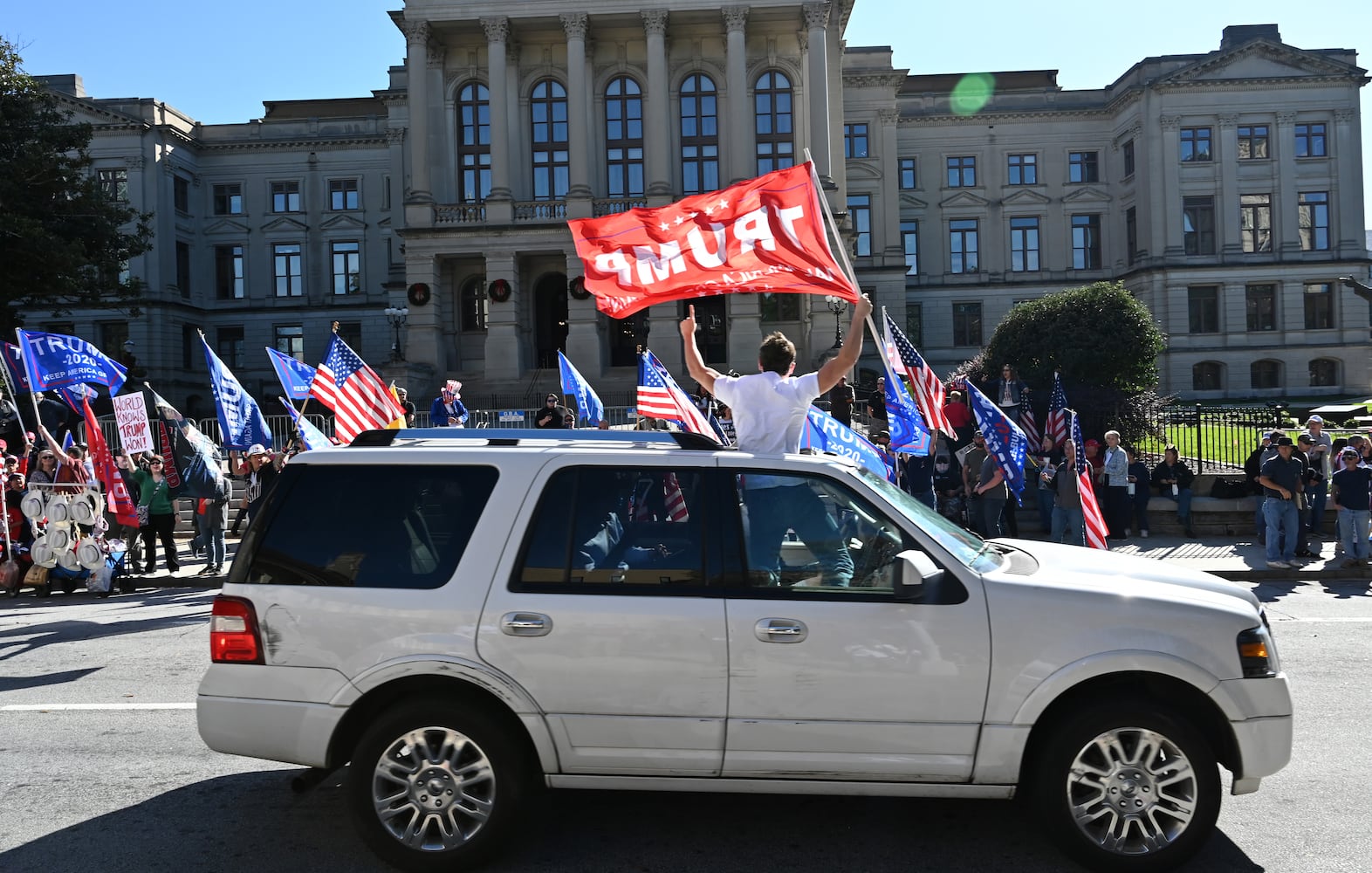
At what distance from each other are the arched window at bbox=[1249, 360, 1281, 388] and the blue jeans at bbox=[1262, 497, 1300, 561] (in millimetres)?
48358

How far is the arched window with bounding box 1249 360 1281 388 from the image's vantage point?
57.3m

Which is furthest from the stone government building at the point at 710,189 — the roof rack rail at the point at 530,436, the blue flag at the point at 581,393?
the roof rack rail at the point at 530,436

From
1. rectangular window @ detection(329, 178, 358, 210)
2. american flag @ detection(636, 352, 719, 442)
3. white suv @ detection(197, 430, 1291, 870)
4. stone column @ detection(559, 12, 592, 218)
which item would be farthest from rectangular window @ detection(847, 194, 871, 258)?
white suv @ detection(197, 430, 1291, 870)

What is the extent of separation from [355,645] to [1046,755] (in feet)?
9.77

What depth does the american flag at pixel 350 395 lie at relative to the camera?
14195 mm

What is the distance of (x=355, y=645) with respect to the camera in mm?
4555

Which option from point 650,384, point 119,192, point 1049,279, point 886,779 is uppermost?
point 119,192

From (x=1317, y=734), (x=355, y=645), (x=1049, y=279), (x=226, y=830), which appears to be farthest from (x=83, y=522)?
(x=1049, y=279)

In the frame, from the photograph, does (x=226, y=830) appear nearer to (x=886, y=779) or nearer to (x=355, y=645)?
(x=355, y=645)

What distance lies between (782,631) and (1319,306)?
63.0 m

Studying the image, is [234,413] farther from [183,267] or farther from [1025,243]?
[1025,243]

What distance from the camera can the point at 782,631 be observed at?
14.4 ft

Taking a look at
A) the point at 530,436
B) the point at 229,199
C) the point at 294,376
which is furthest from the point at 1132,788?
the point at 229,199

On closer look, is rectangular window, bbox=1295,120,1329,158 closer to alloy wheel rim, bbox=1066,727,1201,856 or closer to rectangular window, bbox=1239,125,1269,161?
rectangular window, bbox=1239,125,1269,161
